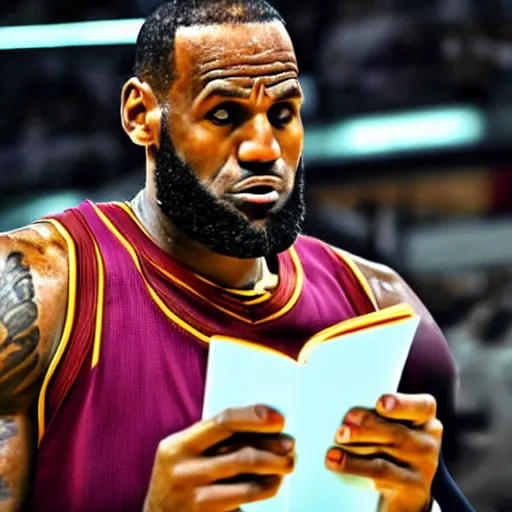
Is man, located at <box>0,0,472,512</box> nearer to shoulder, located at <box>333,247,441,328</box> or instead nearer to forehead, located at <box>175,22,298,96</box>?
forehead, located at <box>175,22,298,96</box>

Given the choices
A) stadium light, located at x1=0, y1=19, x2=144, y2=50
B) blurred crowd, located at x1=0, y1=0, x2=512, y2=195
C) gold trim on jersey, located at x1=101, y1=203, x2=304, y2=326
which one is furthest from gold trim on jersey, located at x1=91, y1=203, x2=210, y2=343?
blurred crowd, located at x1=0, y1=0, x2=512, y2=195

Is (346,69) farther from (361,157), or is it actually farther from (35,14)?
(35,14)

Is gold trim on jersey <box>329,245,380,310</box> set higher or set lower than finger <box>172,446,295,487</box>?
higher

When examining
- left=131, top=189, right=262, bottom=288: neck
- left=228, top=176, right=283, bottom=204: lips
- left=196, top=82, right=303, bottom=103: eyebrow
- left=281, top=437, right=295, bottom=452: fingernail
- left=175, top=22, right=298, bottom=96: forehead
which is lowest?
left=281, top=437, right=295, bottom=452: fingernail

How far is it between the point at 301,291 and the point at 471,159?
1482 millimetres

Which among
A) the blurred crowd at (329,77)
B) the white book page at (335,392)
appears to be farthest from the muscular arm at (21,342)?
the blurred crowd at (329,77)

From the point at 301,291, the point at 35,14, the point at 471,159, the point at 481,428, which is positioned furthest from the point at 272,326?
the point at 471,159

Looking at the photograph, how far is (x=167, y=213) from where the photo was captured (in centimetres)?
120

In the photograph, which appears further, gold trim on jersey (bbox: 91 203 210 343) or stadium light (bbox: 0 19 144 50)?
stadium light (bbox: 0 19 144 50)

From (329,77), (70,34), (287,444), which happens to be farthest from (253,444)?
(329,77)

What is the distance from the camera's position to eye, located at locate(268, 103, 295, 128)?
1.17 metres

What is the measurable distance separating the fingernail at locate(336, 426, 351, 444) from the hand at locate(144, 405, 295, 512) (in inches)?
2.0

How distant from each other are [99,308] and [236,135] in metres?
0.20

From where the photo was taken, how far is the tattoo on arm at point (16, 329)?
3.55 feet
